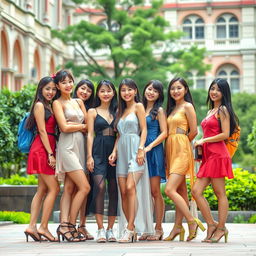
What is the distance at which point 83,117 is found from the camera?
915 centimetres

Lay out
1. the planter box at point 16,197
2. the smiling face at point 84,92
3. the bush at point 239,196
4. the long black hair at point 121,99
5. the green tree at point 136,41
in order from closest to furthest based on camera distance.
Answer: the long black hair at point 121,99, the smiling face at point 84,92, the bush at point 239,196, the planter box at point 16,197, the green tree at point 136,41

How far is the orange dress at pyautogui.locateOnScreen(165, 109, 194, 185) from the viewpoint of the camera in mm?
8938

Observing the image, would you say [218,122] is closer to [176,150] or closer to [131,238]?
[176,150]

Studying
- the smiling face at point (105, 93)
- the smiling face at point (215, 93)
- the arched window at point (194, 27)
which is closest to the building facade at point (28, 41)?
the arched window at point (194, 27)

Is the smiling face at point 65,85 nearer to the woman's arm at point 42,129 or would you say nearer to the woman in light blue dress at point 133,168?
the woman's arm at point 42,129

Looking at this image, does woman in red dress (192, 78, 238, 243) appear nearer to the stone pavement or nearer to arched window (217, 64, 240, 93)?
the stone pavement

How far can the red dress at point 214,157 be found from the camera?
8.80 metres

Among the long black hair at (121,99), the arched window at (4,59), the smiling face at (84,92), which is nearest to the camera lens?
the long black hair at (121,99)

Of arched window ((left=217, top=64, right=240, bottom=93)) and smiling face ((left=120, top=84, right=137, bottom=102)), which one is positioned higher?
arched window ((left=217, top=64, right=240, bottom=93))

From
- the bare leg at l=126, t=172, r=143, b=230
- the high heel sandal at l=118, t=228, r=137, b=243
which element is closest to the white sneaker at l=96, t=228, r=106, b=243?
the high heel sandal at l=118, t=228, r=137, b=243

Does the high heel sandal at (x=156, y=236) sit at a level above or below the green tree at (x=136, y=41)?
below

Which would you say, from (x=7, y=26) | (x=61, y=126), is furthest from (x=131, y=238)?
(x=7, y=26)

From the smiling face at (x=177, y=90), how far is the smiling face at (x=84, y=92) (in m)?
1.06

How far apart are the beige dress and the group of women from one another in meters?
0.01
